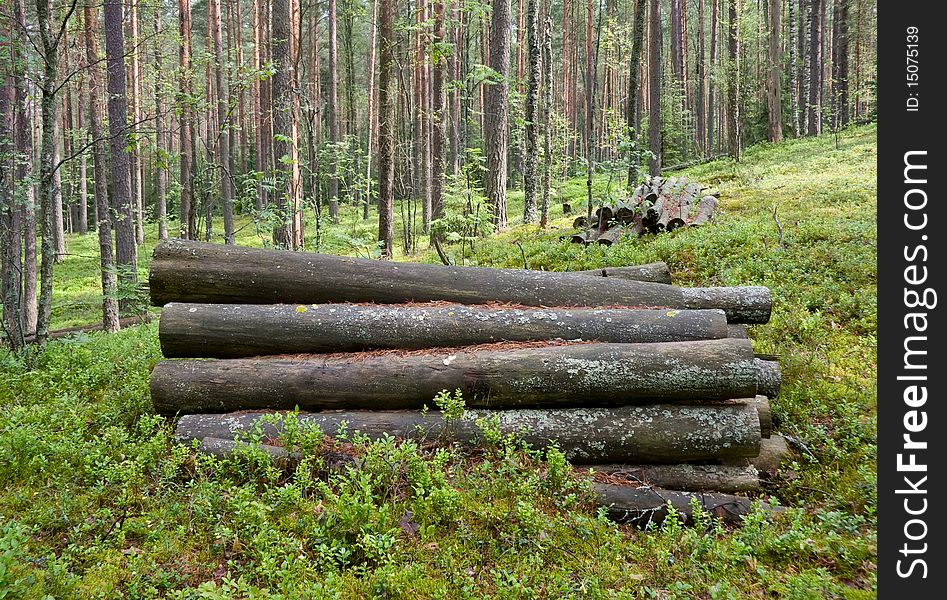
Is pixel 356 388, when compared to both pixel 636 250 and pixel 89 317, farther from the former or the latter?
pixel 89 317

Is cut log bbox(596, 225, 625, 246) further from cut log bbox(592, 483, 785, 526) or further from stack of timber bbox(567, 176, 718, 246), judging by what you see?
cut log bbox(592, 483, 785, 526)

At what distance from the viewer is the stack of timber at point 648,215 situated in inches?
460

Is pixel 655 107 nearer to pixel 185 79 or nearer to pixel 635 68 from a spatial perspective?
pixel 635 68

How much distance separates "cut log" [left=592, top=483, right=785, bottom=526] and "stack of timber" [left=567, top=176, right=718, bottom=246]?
753 centimetres

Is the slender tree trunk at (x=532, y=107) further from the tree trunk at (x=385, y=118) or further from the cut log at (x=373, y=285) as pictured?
the cut log at (x=373, y=285)

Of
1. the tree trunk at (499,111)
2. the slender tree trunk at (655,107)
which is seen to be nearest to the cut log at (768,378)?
the tree trunk at (499,111)

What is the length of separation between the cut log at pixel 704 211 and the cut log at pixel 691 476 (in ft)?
26.2

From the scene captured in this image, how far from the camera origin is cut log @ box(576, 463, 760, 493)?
4.64 meters

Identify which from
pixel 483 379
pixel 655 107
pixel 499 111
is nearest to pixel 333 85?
pixel 499 111

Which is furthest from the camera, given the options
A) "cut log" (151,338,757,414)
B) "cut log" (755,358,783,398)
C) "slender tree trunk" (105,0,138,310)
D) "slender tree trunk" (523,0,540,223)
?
"slender tree trunk" (523,0,540,223)

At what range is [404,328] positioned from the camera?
17.9 ft

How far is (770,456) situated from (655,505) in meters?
1.44

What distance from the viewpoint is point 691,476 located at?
4695 millimetres

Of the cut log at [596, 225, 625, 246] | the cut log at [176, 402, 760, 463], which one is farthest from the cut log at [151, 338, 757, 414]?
the cut log at [596, 225, 625, 246]
